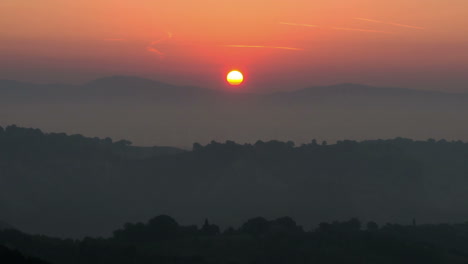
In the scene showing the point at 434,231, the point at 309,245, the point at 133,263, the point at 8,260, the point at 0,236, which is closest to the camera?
the point at 8,260

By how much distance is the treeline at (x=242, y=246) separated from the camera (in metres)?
146

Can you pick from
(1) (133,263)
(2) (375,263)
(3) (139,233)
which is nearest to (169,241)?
(3) (139,233)

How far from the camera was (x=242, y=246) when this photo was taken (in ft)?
536

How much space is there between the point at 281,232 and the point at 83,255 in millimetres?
45680

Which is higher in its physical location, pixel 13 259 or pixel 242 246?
pixel 242 246

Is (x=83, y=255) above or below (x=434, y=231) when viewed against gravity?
below

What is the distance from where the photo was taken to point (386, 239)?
170m

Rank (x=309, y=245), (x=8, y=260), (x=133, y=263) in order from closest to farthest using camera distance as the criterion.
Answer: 1. (x=8, y=260)
2. (x=133, y=263)
3. (x=309, y=245)

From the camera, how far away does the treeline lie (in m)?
146

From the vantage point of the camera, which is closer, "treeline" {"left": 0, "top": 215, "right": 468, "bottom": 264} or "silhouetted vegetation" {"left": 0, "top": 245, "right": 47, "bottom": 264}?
"silhouetted vegetation" {"left": 0, "top": 245, "right": 47, "bottom": 264}

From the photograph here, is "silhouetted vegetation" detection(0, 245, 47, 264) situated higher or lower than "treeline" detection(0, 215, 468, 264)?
lower

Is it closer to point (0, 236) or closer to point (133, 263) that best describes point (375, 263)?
point (133, 263)

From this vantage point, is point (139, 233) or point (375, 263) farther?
point (139, 233)

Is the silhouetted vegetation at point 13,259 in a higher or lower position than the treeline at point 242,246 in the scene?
lower
